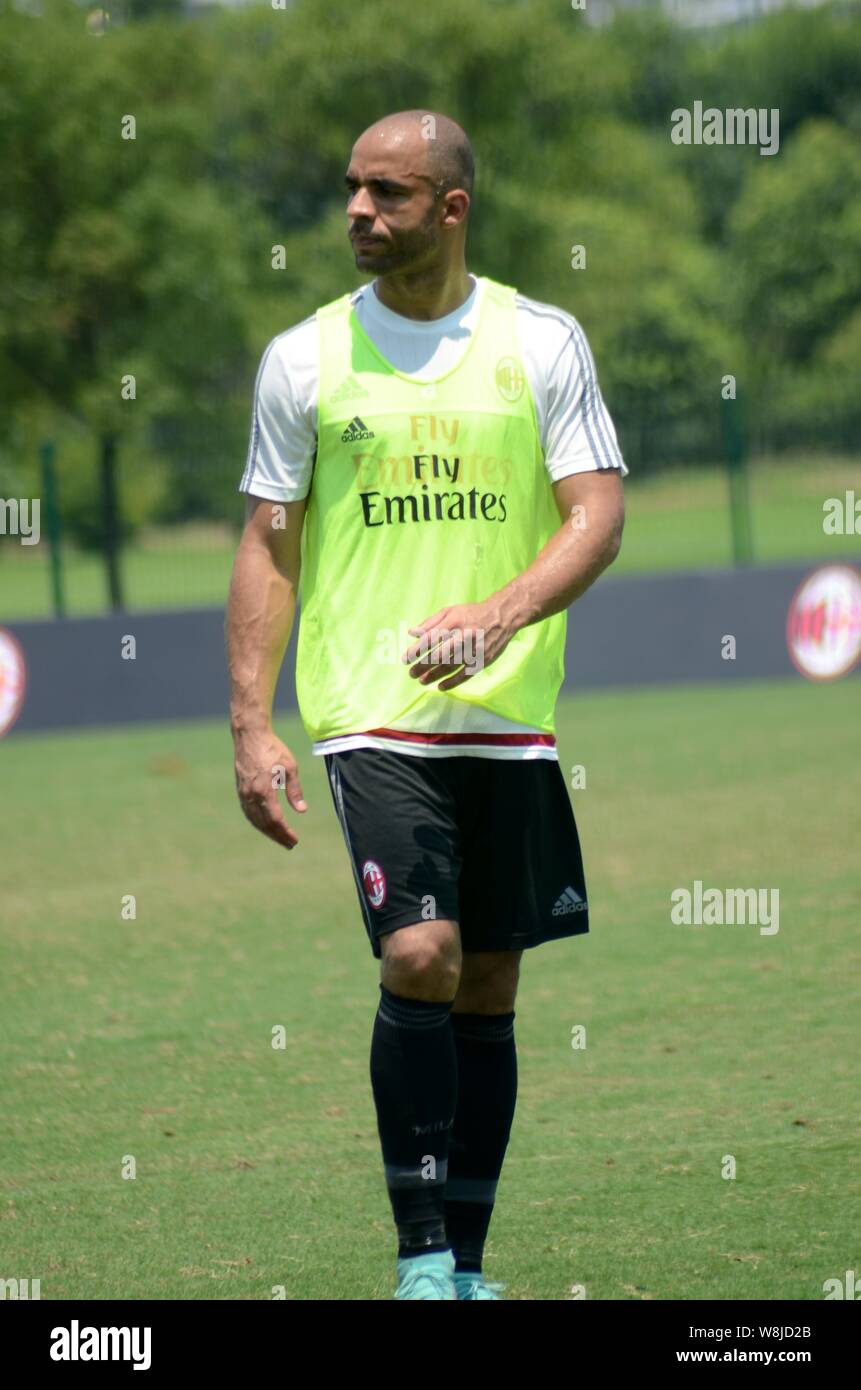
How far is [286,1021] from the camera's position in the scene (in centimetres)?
666

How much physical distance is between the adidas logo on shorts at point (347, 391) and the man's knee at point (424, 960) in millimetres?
1077

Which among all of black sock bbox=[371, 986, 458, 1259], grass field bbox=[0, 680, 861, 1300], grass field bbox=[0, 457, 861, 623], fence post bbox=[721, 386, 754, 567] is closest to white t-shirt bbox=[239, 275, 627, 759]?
black sock bbox=[371, 986, 458, 1259]

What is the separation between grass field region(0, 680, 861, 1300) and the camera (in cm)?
439

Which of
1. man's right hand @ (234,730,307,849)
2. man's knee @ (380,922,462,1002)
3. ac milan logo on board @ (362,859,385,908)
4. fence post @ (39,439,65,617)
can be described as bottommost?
man's knee @ (380,922,462,1002)

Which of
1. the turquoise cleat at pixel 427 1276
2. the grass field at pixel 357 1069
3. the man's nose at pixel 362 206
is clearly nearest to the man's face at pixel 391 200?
the man's nose at pixel 362 206

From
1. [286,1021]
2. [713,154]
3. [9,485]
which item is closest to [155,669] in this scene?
[286,1021]

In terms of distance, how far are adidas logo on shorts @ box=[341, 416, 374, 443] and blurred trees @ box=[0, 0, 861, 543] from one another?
11.5m

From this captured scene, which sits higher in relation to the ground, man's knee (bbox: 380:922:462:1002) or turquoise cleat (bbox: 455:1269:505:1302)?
man's knee (bbox: 380:922:462:1002)

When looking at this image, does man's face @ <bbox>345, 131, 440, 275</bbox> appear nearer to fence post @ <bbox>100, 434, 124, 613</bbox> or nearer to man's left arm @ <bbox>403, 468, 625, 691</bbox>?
man's left arm @ <bbox>403, 468, 625, 691</bbox>

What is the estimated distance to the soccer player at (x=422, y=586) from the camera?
401 cm

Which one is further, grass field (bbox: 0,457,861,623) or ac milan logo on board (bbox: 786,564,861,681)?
grass field (bbox: 0,457,861,623)

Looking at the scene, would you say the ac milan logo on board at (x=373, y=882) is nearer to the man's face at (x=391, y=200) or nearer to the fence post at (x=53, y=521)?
the man's face at (x=391, y=200)
